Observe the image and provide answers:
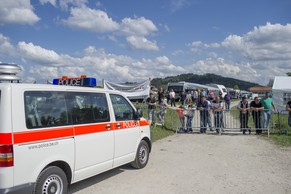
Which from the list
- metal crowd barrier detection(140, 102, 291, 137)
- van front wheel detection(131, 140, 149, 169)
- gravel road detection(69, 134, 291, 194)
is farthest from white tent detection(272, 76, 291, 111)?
van front wheel detection(131, 140, 149, 169)

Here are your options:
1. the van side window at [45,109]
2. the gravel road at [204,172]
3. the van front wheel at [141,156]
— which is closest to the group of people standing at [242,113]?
the gravel road at [204,172]

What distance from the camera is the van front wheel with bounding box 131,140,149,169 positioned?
7.21 m

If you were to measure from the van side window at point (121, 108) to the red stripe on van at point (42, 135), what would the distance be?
1552 mm

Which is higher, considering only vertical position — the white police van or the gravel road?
the white police van

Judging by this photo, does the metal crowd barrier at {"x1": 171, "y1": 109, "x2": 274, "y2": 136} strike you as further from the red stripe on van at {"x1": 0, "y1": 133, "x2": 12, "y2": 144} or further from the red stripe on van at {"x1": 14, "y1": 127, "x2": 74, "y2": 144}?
the red stripe on van at {"x1": 0, "y1": 133, "x2": 12, "y2": 144}

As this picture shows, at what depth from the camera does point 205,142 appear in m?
11.0

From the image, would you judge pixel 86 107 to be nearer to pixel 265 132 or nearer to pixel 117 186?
pixel 117 186


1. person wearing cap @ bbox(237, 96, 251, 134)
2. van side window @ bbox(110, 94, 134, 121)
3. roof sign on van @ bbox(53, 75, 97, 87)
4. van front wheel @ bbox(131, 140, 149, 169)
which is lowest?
van front wheel @ bbox(131, 140, 149, 169)

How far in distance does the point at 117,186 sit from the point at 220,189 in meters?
2.05

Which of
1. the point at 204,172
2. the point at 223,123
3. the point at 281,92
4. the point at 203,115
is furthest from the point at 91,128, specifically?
the point at 281,92

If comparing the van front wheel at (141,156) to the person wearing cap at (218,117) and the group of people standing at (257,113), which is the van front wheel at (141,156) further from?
the group of people standing at (257,113)

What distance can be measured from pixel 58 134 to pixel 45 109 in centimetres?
46

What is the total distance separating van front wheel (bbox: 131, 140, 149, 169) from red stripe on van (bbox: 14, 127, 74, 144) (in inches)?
99.1

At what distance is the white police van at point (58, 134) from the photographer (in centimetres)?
411
